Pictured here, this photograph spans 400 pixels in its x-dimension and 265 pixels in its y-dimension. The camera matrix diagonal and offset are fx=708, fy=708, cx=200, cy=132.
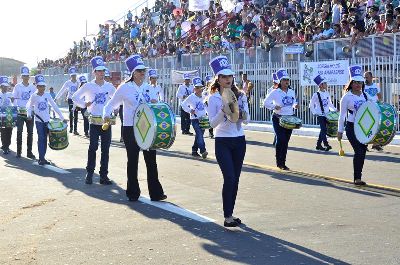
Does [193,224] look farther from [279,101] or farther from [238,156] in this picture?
[279,101]

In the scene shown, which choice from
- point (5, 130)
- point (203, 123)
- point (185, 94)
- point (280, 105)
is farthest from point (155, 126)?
point (185, 94)

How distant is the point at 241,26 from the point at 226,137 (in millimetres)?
21965

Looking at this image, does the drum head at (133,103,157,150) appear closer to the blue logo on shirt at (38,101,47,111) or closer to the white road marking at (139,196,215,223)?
the white road marking at (139,196,215,223)

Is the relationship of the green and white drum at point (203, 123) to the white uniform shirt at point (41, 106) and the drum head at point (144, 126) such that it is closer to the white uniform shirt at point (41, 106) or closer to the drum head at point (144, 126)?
the white uniform shirt at point (41, 106)

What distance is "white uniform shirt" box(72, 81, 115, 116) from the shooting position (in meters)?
12.6

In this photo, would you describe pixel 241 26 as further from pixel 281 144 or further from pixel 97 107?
pixel 97 107

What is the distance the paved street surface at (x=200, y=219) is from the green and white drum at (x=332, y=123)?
1723 mm

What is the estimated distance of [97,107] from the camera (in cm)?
1258

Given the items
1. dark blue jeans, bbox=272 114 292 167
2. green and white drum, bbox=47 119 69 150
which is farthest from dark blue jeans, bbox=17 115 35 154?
dark blue jeans, bbox=272 114 292 167

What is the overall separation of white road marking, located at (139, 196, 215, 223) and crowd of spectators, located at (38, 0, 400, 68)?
12.6 meters

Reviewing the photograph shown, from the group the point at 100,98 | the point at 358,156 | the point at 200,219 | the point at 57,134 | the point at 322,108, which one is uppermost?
the point at 100,98

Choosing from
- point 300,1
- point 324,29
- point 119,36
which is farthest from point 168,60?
point 119,36

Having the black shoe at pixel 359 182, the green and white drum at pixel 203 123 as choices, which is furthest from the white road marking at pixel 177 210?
the green and white drum at pixel 203 123

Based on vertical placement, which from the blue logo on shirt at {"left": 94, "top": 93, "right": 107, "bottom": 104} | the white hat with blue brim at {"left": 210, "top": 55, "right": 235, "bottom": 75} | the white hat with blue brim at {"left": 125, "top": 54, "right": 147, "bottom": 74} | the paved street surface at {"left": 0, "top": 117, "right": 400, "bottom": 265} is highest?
the white hat with blue brim at {"left": 125, "top": 54, "right": 147, "bottom": 74}
